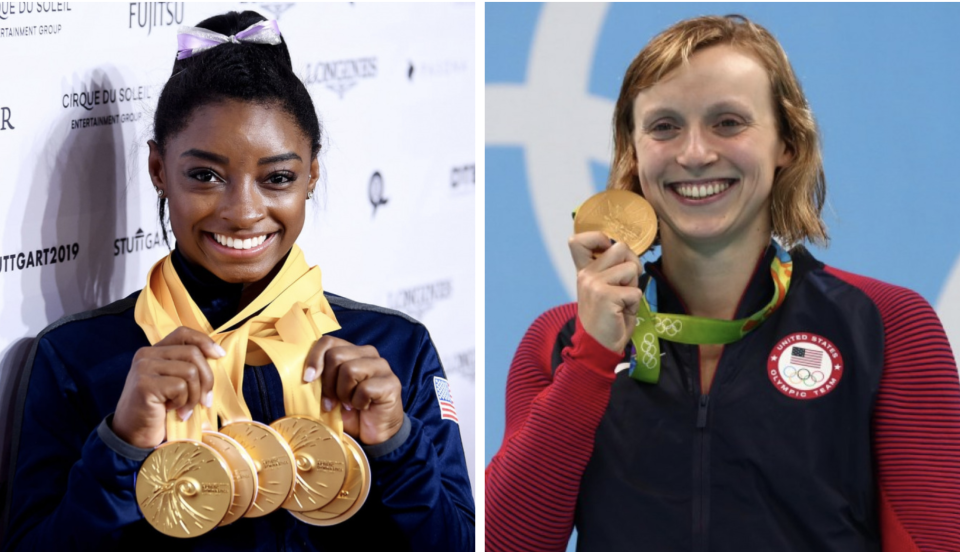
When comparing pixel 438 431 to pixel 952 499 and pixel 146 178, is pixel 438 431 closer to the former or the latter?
pixel 146 178

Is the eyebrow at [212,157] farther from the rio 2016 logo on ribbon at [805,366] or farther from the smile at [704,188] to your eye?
the rio 2016 logo on ribbon at [805,366]

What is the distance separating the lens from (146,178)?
7.06 ft

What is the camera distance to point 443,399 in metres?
2.10

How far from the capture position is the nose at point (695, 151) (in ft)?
6.81

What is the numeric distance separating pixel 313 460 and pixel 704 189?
77 cm

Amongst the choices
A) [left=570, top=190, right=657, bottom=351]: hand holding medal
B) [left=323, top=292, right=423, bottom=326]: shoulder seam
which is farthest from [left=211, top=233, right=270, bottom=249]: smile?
[left=570, top=190, right=657, bottom=351]: hand holding medal

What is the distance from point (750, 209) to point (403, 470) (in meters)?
0.72

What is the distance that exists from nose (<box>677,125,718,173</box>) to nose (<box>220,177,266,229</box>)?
674 millimetres

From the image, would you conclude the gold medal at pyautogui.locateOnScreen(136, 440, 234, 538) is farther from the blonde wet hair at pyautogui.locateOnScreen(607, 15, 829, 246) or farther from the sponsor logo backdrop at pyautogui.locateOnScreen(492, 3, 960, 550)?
the sponsor logo backdrop at pyautogui.locateOnScreen(492, 3, 960, 550)

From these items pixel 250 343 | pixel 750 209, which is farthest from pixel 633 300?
pixel 250 343

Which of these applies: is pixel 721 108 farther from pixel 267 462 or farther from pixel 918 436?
pixel 267 462

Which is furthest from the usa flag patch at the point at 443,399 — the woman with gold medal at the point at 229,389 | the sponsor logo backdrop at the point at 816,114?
the sponsor logo backdrop at the point at 816,114

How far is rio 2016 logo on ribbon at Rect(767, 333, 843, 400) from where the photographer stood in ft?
6.70

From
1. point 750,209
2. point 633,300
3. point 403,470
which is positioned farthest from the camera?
point 750,209
